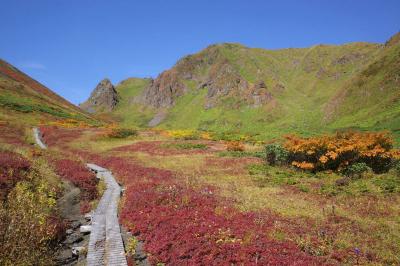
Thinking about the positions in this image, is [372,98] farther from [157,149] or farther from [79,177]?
[79,177]

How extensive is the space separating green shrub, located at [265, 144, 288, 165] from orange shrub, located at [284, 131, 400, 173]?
1.53 m

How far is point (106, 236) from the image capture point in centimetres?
1522

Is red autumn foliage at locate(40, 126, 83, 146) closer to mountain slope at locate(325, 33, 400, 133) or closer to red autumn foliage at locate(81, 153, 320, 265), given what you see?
red autumn foliage at locate(81, 153, 320, 265)

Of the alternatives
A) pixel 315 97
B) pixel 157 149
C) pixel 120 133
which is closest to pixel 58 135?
pixel 120 133

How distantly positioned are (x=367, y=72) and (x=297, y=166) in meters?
92.0

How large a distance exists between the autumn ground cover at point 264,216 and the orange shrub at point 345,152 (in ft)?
4.27

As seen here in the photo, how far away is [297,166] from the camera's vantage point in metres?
32.4

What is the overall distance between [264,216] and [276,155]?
18198mm

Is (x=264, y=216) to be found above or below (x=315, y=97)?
below

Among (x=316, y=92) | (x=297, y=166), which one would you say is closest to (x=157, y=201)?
(x=297, y=166)

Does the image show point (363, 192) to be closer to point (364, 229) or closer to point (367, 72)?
point (364, 229)

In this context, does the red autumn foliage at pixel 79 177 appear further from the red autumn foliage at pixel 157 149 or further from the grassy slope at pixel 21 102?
the grassy slope at pixel 21 102

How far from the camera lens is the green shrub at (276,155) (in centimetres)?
3472

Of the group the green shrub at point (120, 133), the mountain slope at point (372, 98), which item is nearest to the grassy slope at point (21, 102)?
the green shrub at point (120, 133)
